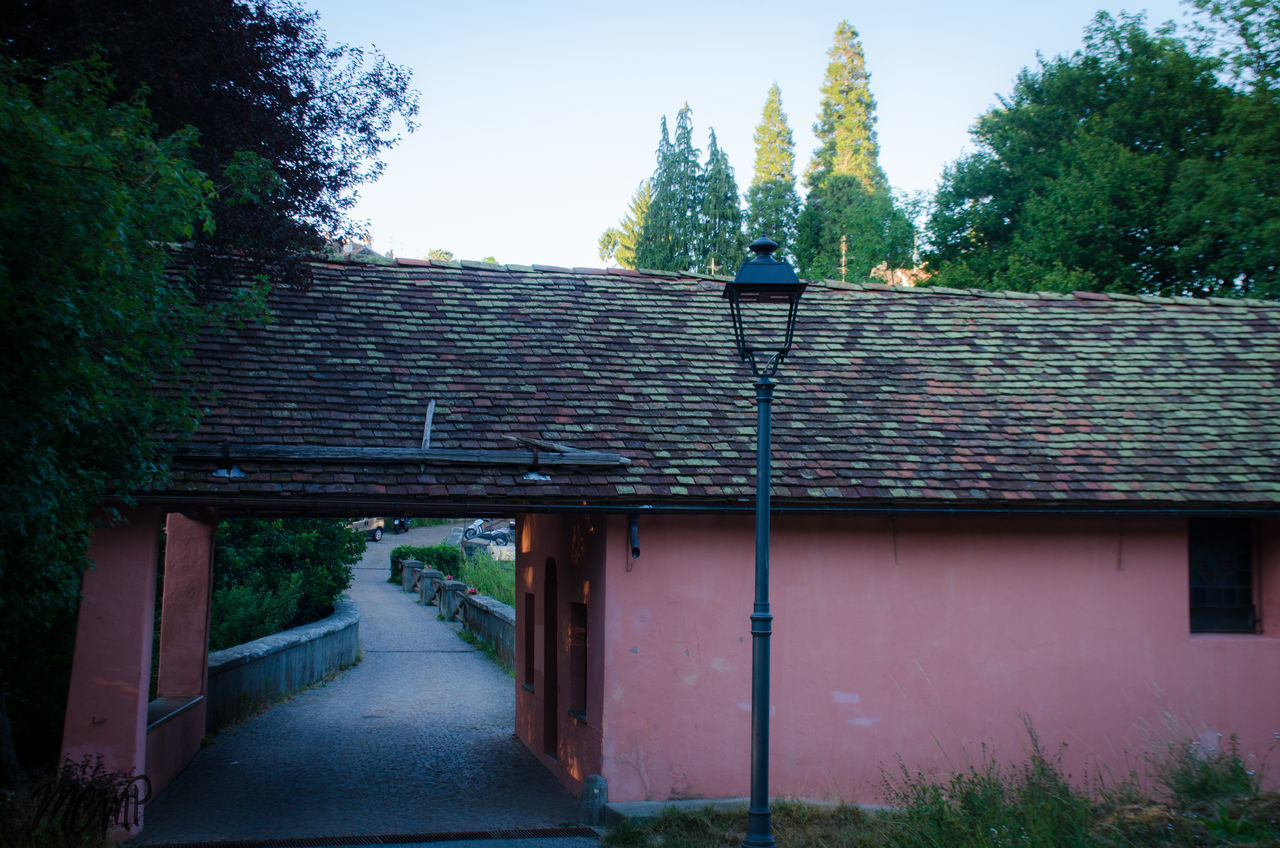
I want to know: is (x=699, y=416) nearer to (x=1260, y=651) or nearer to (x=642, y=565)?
(x=642, y=565)

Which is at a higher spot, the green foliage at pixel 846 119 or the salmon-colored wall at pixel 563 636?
the green foliage at pixel 846 119

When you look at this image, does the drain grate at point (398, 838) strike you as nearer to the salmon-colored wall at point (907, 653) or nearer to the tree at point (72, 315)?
the salmon-colored wall at point (907, 653)

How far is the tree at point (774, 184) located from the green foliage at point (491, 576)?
19.5 m

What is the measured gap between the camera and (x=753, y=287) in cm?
700

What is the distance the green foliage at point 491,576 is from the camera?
28344 mm

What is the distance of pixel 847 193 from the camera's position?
147ft

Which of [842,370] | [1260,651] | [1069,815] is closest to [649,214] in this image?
[842,370]

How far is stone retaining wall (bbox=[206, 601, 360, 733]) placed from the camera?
50.0ft

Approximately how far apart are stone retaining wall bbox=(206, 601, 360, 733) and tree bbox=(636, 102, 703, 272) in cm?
2775

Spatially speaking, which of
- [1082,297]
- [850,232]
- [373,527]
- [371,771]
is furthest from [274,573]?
[373,527]

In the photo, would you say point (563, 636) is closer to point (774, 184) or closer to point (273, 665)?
point (273, 665)

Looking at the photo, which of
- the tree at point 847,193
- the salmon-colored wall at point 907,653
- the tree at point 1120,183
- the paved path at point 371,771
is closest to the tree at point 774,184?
the tree at point 847,193

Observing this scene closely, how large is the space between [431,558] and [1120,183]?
2972 cm

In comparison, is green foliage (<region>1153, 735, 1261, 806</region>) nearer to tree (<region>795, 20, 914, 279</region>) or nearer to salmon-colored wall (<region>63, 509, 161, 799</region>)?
salmon-colored wall (<region>63, 509, 161, 799</region>)
